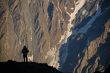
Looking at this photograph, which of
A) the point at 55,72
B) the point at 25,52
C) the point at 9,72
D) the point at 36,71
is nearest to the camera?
the point at 9,72

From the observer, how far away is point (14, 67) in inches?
3484

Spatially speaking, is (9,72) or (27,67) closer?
(9,72)

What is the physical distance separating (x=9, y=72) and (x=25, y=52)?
21.9 m

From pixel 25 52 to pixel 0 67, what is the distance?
64.6ft

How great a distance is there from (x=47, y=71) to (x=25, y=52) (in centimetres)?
1466

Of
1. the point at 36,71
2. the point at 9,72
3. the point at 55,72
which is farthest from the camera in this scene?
the point at 55,72

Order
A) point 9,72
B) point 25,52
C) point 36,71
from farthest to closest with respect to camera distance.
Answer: point 25,52
point 36,71
point 9,72

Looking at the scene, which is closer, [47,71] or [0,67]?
[0,67]

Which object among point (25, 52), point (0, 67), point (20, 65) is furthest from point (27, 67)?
point (25, 52)

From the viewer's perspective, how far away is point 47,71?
92.1m

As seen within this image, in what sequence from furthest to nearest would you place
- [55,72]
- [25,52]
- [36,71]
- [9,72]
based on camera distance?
[25,52], [55,72], [36,71], [9,72]

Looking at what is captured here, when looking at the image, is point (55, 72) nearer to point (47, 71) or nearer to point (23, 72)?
point (47, 71)

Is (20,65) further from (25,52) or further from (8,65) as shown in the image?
(25,52)

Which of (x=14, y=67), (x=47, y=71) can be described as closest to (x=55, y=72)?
(x=47, y=71)
